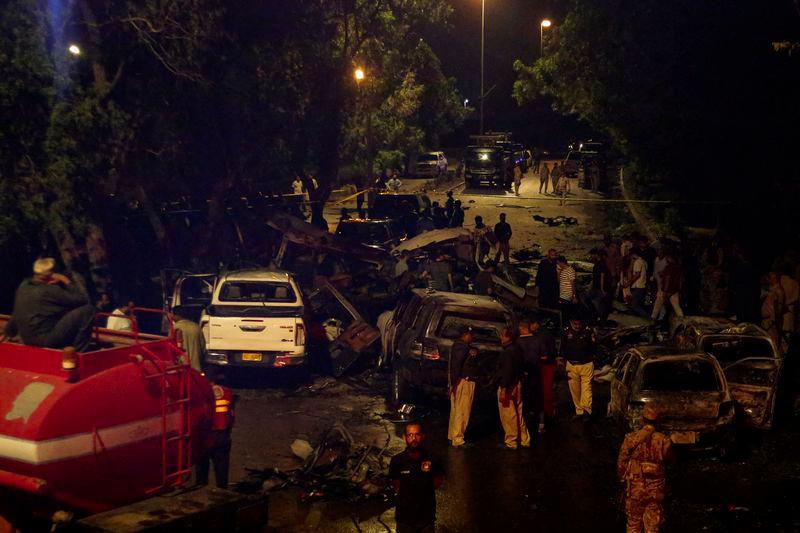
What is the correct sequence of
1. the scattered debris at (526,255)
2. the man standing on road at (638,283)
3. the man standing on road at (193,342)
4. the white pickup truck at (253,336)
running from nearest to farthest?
the man standing on road at (193,342) < the white pickup truck at (253,336) < the man standing on road at (638,283) < the scattered debris at (526,255)

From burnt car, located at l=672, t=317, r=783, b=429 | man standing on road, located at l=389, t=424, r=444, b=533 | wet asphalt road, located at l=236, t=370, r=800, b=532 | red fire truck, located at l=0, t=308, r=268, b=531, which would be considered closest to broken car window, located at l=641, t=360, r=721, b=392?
burnt car, located at l=672, t=317, r=783, b=429

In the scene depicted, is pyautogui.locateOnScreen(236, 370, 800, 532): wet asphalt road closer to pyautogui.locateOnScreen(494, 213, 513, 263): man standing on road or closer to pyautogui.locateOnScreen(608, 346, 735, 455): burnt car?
pyautogui.locateOnScreen(608, 346, 735, 455): burnt car

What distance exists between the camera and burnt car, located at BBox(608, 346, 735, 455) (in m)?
12.0

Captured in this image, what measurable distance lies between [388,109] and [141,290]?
81.5ft

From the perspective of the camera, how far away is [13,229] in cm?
1822

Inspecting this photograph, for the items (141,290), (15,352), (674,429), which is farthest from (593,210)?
(15,352)

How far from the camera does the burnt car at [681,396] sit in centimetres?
1196

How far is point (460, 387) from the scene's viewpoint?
1276 centimetres

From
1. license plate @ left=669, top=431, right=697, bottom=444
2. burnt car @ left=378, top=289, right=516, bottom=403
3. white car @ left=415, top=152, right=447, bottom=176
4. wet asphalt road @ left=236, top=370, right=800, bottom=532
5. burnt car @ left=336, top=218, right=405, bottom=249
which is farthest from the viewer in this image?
white car @ left=415, top=152, right=447, bottom=176

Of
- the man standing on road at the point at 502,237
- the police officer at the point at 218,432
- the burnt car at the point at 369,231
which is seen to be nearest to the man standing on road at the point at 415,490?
the police officer at the point at 218,432

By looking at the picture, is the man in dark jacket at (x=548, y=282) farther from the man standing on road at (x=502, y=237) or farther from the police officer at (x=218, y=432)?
the police officer at (x=218, y=432)

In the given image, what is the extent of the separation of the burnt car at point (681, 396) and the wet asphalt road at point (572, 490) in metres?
0.43

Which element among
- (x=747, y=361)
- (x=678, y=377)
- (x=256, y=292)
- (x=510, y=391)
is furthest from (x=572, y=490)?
(x=256, y=292)

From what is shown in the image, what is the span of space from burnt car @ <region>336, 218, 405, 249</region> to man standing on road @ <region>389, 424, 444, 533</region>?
18.0 metres
